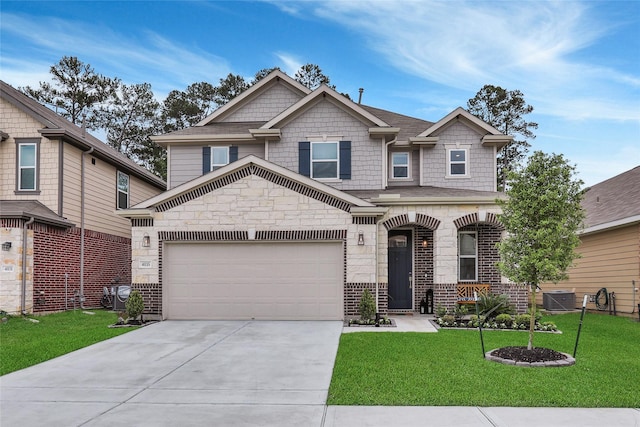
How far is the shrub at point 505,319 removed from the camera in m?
12.9

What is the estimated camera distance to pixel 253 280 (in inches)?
559

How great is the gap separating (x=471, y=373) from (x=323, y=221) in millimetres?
6643

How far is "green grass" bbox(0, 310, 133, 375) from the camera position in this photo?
9648 millimetres

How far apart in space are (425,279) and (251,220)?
18.4ft

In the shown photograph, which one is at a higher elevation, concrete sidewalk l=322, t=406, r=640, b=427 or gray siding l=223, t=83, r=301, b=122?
gray siding l=223, t=83, r=301, b=122

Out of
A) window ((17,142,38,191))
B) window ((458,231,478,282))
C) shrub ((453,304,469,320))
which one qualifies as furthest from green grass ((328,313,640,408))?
window ((17,142,38,191))

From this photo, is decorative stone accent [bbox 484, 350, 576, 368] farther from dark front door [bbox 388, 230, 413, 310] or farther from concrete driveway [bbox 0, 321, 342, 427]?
dark front door [bbox 388, 230, 413, 310]

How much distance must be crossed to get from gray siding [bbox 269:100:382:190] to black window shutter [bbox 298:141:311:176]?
15 centimetres

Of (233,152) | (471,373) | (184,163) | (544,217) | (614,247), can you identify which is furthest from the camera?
(184,163)

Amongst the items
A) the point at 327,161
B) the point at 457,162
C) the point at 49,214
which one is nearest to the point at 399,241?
the point at 327,161

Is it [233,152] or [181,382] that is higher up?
[233,152]

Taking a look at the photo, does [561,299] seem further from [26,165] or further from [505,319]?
[26,165]

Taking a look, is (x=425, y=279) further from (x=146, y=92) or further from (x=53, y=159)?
(x=146, y=92)

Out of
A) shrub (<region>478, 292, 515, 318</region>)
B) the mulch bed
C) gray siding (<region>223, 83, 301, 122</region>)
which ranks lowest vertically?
the mulch bed
